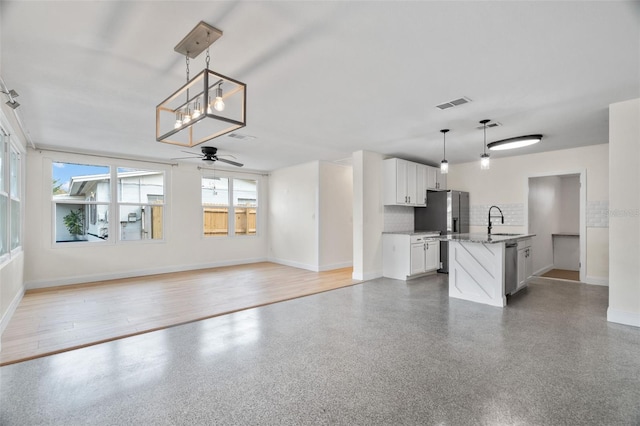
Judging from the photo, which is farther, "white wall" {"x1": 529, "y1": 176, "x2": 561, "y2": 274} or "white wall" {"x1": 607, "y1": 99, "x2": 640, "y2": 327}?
"white wall" {"x1": 529, "y1": 176, "x2": 561, "y2": 274}

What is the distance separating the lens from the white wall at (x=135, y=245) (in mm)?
5570

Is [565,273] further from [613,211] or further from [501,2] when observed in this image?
[501,2]

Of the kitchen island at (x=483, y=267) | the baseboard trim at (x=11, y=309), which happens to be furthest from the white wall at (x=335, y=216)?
the baseboard trim at (x=11, y=309)

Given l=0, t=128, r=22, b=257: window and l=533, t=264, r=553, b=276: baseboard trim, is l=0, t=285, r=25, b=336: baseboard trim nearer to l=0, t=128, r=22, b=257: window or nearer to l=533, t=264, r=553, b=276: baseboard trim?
l=0, t=128, r=22, b=257: window

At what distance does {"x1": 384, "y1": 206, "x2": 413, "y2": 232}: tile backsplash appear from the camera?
21.4ft

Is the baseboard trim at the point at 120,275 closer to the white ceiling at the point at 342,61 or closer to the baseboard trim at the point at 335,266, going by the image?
the baseboard trim at the point at 335,266

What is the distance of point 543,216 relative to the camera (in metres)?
6.92

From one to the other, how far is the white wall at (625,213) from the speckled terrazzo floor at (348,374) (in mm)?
316

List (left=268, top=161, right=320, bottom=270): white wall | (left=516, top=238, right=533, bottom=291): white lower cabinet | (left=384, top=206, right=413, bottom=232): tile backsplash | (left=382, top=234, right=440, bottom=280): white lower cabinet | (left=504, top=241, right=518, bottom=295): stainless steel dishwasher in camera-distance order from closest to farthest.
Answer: (left=504, top=241, right=518, bottom=295): stainless steel dishwasher < (left=516, top=238, right=533, bottom=291): white lower cabinet < (left=382, top=234, right=440, bottom=280): white lower cabinet < (left=384, top=206, right=413, bottom=232): tile backsplash < (left=268, top=161, right=320, bottom=270): white wall

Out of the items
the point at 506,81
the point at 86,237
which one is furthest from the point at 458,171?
the point at 86,237

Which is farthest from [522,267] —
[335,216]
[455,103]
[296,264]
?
[296,264]

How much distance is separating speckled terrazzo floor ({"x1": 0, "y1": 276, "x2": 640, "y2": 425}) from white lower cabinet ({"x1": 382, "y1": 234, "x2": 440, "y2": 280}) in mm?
2140

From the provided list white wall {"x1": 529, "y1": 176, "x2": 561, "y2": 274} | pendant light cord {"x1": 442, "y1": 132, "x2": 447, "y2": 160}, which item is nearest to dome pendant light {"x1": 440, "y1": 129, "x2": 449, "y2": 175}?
pendant light cord {"x1": 442, "y1": 132, "x2": 447, "y2": 160}

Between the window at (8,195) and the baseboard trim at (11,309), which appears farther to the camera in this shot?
the window at (8,195)
